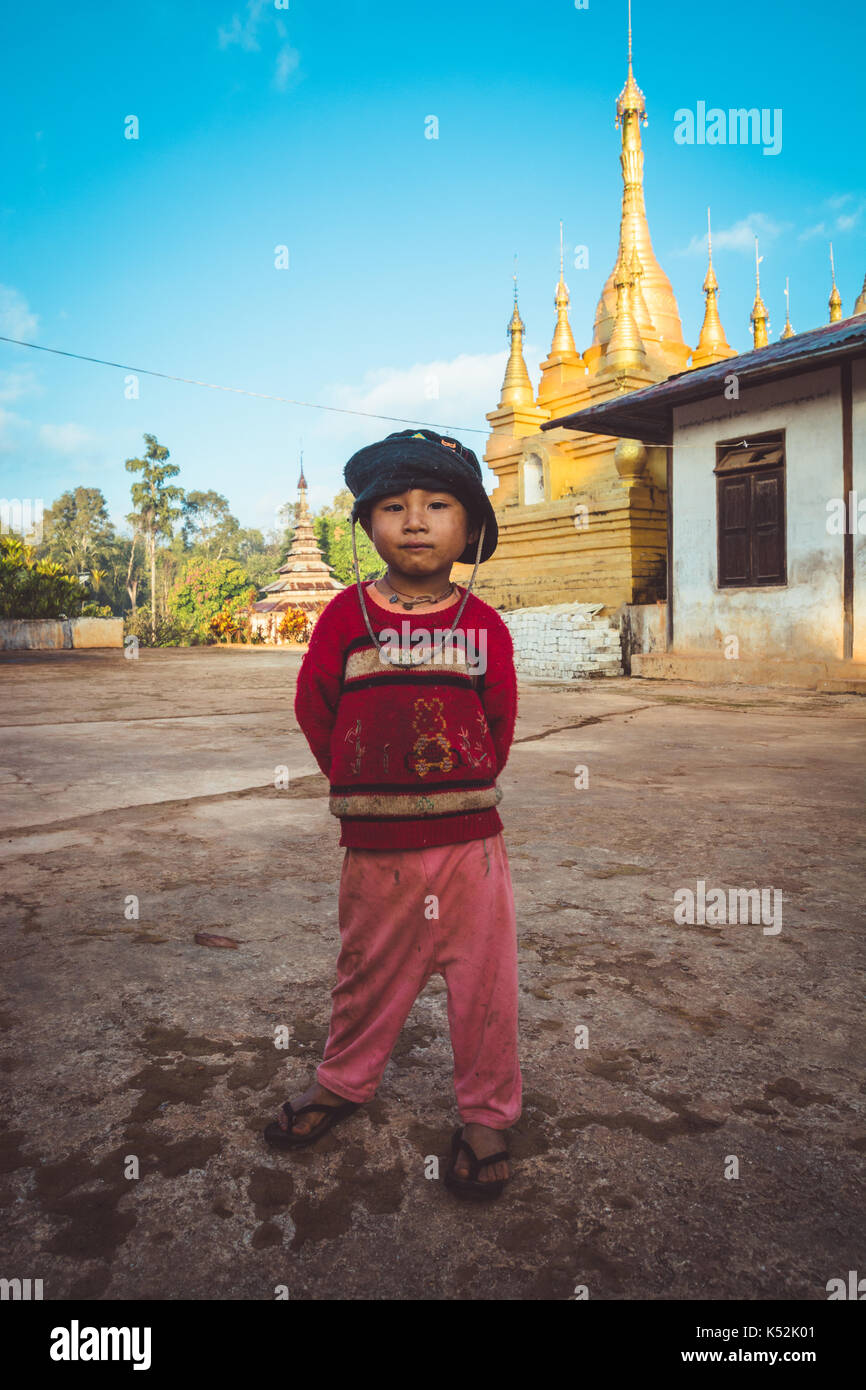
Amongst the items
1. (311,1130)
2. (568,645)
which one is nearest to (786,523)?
(568,645)

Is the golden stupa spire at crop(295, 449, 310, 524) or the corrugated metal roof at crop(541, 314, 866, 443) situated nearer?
the corrugated metal roof at crop(541, 314, 866, 443)

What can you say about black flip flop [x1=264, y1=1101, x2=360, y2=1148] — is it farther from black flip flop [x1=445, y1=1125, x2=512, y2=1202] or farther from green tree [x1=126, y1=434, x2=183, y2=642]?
green tree [x1=126, y1=434, x2=183, y2=642]

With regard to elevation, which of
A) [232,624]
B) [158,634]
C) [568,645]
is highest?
[232,624]

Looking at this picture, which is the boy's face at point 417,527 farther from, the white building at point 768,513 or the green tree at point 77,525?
the green tree at point 77,525

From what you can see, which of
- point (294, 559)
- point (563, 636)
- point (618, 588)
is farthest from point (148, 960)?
point (294, 559)

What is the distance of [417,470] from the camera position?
1526 mm

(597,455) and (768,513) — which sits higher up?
(597,455)

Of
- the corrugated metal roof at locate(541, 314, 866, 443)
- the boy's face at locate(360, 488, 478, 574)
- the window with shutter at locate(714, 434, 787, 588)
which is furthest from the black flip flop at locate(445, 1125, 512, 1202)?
the window with shutter at locate(714, 434, 787, 588)

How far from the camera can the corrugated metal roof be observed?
8.91m

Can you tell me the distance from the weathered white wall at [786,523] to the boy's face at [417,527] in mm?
9344

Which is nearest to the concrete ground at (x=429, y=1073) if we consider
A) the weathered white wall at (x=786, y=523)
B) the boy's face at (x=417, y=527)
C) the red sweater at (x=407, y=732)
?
the red sweater at (x=407, y=732)

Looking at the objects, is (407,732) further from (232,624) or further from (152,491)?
(152,491)

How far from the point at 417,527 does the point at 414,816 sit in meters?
0.53

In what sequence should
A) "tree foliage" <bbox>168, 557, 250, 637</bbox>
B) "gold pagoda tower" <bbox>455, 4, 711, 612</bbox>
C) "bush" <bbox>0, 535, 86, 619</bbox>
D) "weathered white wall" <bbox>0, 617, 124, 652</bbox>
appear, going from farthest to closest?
"tree foliage" <bbox>168, 557, 250, 637</bbox>, "bush" <bbox>0, 535, 86, 619</bbox>, "weathered white wall" <bbox>0, 617, 124, 652</bbox>, "gold pagoda tower" <bbox>455, 4, 711, 612</bbox>
